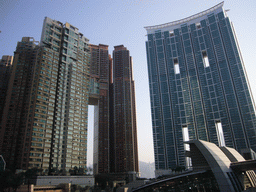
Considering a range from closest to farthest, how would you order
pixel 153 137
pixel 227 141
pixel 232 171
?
pixel 232 171, pixel 227 141, pixel 153 137

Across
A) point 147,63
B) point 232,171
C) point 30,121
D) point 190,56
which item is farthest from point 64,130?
point 190,56

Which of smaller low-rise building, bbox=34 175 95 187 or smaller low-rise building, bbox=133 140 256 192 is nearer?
smaller low-rise building, bbox=133 140 256 192

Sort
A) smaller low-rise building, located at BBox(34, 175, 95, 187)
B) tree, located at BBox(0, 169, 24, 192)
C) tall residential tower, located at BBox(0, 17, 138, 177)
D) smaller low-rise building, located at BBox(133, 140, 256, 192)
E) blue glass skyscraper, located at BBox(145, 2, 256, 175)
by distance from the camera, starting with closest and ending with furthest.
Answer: smaller low-rise building, located at BBox(133, 140, 256, 192) → tree, located at BBox(0, 169, 24, 192) → smaller low-rise building, located at BBox(34, 175, 95, 187) → tall residential tower, located at BBox(0, 17, 138, 177) → blue glass skyscraper, located at BBox(145, 2, 256, 175)

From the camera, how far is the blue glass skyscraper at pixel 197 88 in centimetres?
12050

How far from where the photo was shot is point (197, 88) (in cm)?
13825

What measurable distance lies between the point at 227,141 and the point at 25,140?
98.9 metres

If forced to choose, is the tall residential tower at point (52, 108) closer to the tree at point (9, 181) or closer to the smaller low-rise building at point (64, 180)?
the smaller low-rise building at point (64, 180)

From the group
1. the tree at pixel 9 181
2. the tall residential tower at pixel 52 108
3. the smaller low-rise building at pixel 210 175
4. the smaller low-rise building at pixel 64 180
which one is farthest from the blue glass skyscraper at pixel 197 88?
the tree at pixel 9 181

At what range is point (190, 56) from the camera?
481ft

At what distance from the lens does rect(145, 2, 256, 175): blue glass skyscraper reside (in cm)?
12050

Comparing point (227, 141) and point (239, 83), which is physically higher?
point (239, 83)

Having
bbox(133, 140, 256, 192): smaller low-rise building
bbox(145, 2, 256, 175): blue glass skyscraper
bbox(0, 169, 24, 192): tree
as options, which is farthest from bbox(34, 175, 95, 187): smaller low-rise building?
bbox(145, 2, 256, 175): blue glass skyscraper

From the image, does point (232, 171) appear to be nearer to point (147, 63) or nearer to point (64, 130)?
point (64, 130)

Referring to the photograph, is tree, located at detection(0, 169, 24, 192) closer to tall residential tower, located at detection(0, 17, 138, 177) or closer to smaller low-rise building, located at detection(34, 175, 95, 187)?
smaller low-rise building, located at detection(34, 175, 95, 187)
